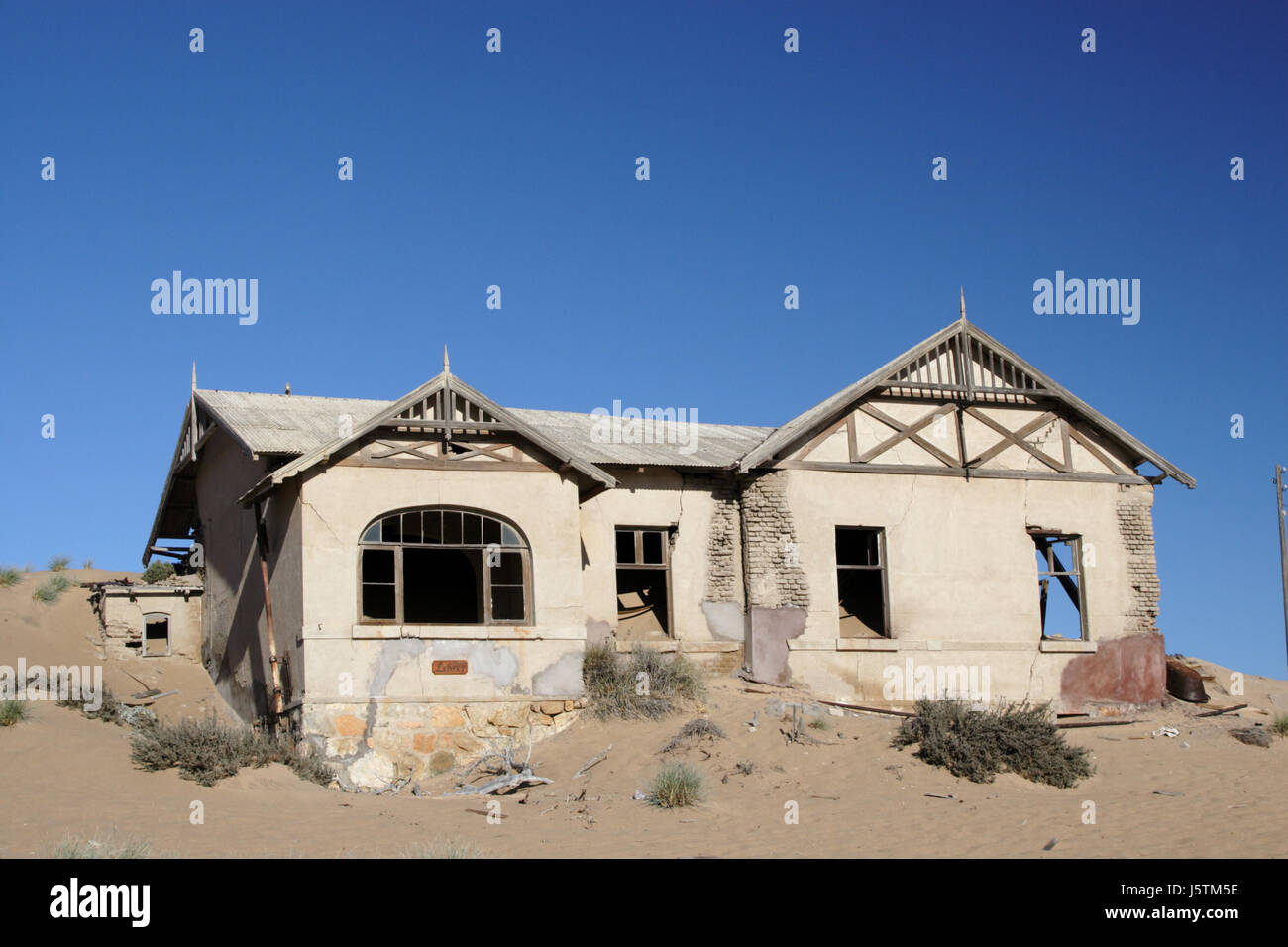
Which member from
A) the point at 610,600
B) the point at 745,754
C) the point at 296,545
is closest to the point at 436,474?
the point at 296,545

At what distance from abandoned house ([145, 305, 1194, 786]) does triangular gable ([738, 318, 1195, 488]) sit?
2.2 inches

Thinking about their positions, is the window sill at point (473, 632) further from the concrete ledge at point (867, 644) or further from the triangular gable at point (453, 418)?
the concrete ledge at point (867, 644)

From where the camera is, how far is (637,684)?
20906 millimetres

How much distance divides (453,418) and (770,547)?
6.22m

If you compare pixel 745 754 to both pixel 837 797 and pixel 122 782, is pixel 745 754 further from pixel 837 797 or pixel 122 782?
pixel 122 782

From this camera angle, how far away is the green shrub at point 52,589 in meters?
29.1

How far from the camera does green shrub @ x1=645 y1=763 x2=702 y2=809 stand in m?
16.2

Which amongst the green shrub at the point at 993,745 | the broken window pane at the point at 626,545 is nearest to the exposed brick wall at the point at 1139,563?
the green shrub at the point at 993,745

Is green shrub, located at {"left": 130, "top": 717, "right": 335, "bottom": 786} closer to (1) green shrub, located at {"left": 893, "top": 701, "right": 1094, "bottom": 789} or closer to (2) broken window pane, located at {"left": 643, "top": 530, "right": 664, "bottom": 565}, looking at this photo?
(2) broken window pane, located at {"left": 643, "top": 530, "right": 664, "bottom": 565}

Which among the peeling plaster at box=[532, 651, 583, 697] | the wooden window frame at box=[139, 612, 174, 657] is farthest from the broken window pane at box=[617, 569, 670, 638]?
the wooden window frame at box=[139, 612, 174, 657]

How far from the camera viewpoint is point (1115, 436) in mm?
25422

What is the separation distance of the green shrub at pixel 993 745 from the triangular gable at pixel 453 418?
6039mm

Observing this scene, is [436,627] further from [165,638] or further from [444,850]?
[165,638]

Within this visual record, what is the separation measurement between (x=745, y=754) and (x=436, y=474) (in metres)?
6.20
